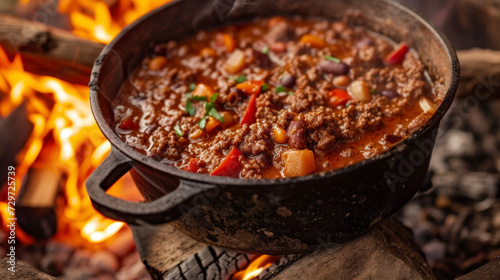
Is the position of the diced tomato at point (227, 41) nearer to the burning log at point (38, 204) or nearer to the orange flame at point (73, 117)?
the orange flame at point (73, 117)

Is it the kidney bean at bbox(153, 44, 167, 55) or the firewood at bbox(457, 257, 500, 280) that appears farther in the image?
the kidney bean at bbox(153, 44, 167, 55)

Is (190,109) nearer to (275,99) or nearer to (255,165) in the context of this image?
(275,99)

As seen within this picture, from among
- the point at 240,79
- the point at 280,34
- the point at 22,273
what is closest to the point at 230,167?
the point at 240,79

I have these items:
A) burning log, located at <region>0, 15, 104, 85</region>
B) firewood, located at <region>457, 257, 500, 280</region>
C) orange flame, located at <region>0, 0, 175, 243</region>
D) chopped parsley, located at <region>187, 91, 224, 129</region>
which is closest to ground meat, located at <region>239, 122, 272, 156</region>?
chopped parsley, located at <region>187, 91, 224, 129</region>

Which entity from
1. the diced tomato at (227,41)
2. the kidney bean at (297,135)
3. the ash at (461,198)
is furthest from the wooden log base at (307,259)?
the diced tomato at (227,41)

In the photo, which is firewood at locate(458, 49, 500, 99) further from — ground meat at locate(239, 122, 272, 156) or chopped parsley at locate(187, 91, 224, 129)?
chopped parsley at locate(187, 91, 224, 129)

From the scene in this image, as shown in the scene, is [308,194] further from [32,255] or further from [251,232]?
[32,255]
